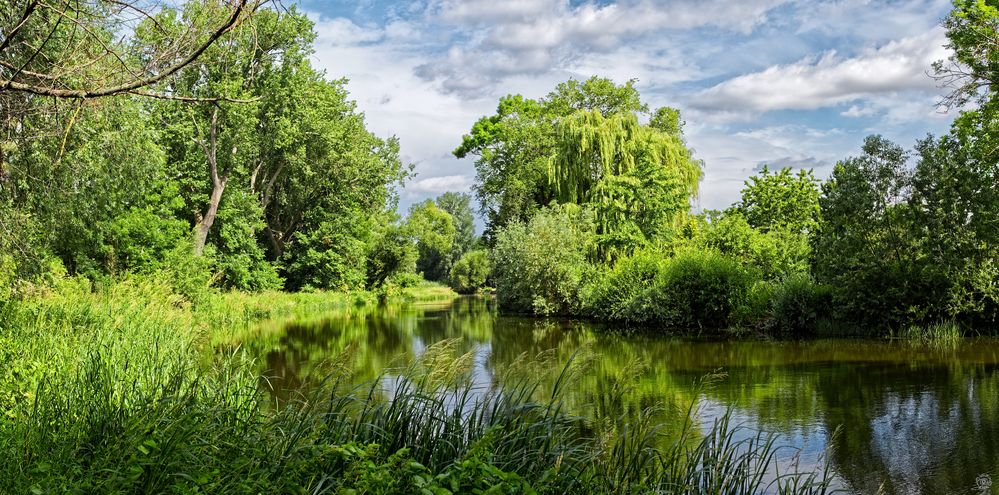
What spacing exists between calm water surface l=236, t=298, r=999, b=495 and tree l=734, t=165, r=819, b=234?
1378 cm

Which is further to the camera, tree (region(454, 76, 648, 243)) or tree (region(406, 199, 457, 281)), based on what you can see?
tree (region(406, 199, 457, 281))

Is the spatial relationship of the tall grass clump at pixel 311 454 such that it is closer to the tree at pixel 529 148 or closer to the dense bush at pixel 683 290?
the dense bush at pixel 683 290

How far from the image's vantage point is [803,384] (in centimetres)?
1299

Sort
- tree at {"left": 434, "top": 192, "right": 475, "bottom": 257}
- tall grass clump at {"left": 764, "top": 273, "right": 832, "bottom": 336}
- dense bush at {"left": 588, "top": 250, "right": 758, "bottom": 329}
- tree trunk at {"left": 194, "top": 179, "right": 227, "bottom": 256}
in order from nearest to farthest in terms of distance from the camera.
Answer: tall grass clump at {"left": 764, "top": 273, "right": 832, "bottom": 336}
dense bush at {"left": 588, "top": 250, "right": 758, "bottom": 329}
tree trunk at {"left": 194, "top": 179, "right": 227, "bottom": 256}
tree at {"left": 434, "top": 192, "right": 475, "bottom": 257}

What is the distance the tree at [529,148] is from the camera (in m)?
40.4

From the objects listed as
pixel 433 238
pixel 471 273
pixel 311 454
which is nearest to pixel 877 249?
pixel 311 454

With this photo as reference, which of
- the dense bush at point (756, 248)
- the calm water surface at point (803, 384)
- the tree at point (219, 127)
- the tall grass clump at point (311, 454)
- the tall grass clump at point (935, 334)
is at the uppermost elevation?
the tree at point (219, 127)

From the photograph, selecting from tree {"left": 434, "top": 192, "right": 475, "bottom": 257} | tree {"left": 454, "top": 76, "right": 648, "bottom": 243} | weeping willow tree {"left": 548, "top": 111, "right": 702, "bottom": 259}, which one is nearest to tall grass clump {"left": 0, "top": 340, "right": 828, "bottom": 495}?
weeping willow tree {"left": 548, "top": 111, "right": 702, "bottom": 259}

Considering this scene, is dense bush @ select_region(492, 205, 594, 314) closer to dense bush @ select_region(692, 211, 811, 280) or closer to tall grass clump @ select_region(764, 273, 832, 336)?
dense bush @ select_region(692, 211, 811, 280)

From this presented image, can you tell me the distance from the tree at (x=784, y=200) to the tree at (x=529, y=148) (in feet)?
31.5

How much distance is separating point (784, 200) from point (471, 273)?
127 ft

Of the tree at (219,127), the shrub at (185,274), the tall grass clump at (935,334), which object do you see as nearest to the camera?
the tall grass clump at (935,334)

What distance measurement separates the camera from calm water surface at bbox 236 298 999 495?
7.89 metres

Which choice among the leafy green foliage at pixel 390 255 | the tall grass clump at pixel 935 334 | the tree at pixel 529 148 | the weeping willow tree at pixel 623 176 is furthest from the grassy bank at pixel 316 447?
the leafy green foliage at pixel 390 255
